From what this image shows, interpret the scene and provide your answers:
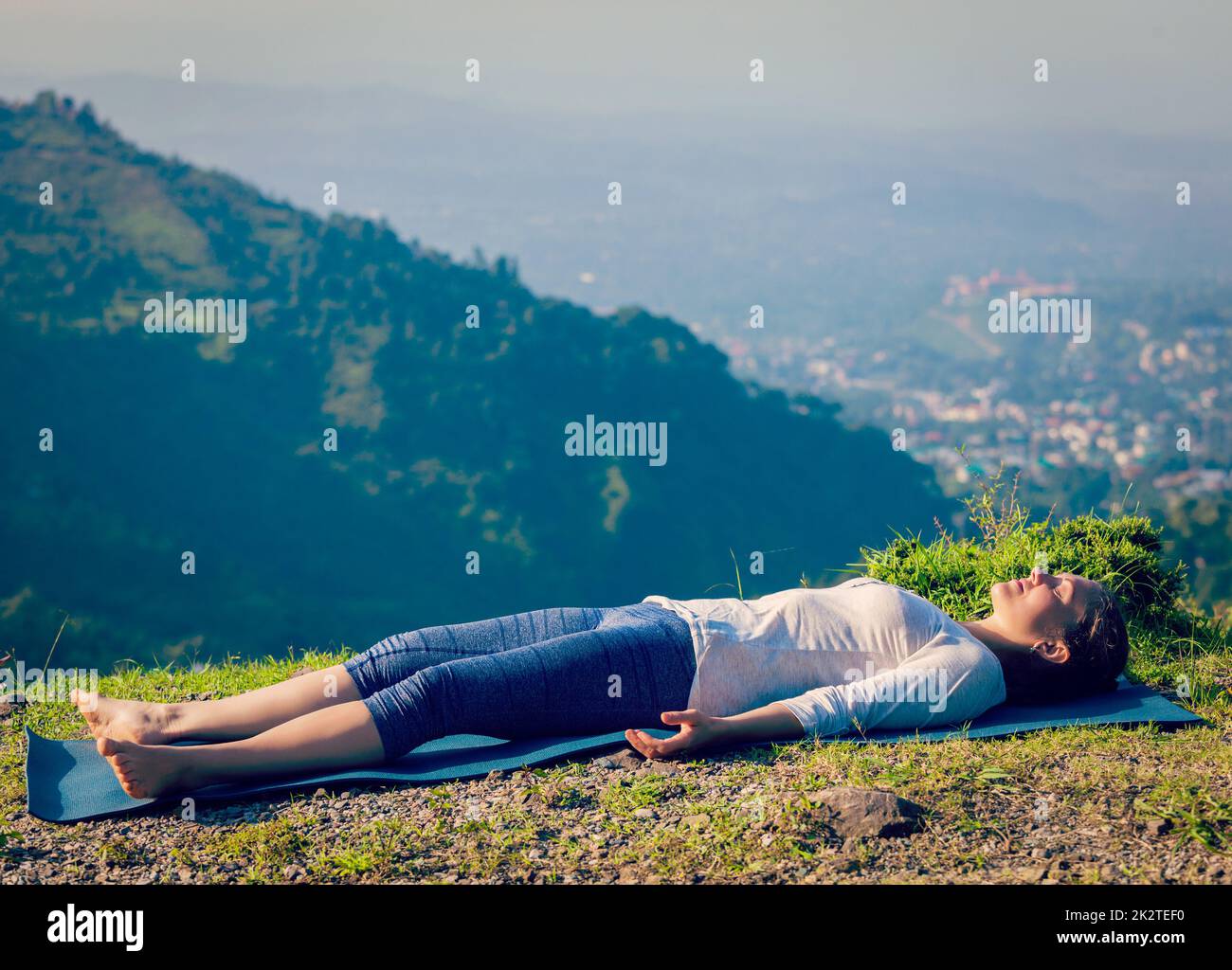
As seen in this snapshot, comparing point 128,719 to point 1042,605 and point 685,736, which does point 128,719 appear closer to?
point 685,736

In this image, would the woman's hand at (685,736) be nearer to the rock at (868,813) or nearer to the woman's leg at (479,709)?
the woman's leg at (479,709)

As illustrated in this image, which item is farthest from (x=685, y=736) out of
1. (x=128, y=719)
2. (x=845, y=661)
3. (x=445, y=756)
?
(x=128, y=719)

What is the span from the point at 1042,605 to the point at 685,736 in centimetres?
133

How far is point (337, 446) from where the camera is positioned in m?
39.4

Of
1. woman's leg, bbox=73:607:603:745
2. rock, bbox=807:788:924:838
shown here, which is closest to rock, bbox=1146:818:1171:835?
rock, bbox=807:788:924:838

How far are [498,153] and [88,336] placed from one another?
178 feet

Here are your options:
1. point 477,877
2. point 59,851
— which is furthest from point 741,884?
point 59,851

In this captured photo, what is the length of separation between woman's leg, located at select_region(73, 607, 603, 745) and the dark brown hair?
1.62 m

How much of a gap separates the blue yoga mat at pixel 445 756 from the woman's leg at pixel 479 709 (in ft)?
0.18

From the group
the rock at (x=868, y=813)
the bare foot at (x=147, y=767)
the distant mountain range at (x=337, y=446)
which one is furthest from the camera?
the distant mountain range at (x=337, y=446)

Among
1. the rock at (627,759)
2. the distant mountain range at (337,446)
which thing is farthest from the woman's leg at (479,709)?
the distant mountain range at (337,446)

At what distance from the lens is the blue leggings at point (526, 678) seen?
3172mm

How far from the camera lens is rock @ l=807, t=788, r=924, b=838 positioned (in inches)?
106

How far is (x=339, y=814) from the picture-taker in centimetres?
297
